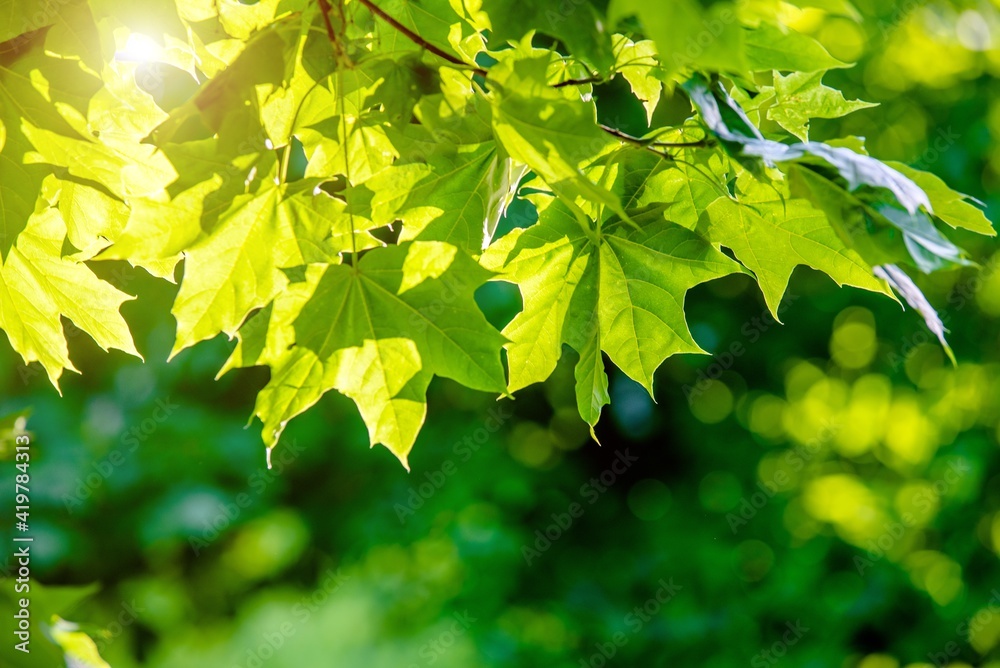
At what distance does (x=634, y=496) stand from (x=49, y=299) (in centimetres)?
465

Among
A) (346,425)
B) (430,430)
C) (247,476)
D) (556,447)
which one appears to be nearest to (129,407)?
(247,476)

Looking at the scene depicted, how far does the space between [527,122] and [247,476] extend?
12.7ft

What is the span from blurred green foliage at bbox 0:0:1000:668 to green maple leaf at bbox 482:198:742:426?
3.05 metres

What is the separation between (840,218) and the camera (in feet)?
2.10

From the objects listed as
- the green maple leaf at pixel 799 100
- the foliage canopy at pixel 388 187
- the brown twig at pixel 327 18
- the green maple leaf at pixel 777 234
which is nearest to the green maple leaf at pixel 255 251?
the foliage canopy at pixel 388 187

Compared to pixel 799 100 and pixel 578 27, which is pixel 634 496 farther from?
pixel 578 27

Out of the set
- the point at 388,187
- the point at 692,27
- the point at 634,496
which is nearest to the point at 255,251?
the point at 388,187

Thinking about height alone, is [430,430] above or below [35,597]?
below

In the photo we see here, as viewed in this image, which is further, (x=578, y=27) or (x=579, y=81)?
(x=579, y=81)

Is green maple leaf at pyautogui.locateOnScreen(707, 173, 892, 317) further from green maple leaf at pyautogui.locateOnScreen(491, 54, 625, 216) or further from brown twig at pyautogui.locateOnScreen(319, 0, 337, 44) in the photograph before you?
brown twig at pyautogui.locateOnScreen(319, 0, 337, 44)

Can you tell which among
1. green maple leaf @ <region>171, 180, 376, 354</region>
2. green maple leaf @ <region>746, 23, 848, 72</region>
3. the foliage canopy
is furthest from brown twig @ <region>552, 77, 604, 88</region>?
green maple leaf @ <region>171, 180, 376, 354</region>

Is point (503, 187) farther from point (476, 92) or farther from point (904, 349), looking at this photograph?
point (904, 349)

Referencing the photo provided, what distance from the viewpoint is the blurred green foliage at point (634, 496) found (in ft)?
14.2

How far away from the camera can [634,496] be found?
17.6 feet
